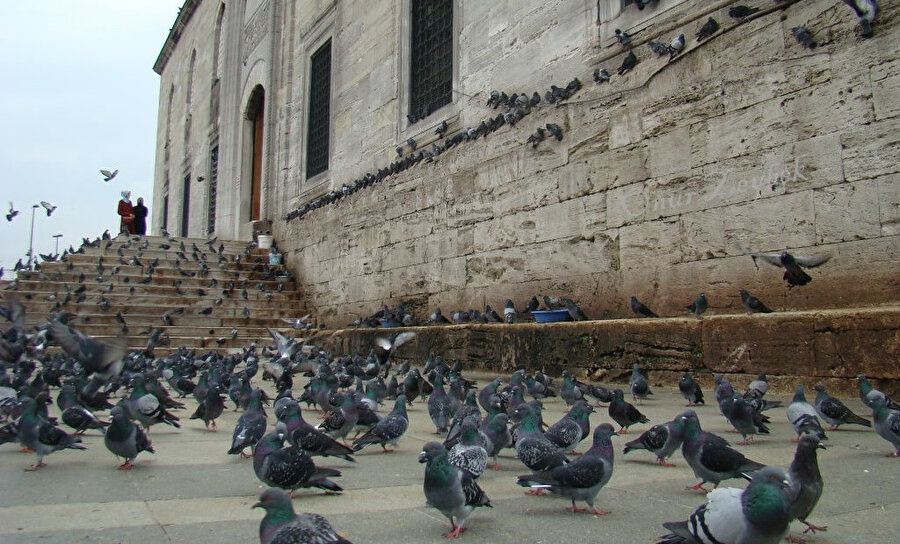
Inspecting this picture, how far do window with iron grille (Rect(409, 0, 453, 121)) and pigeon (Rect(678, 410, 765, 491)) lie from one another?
37.5 feet

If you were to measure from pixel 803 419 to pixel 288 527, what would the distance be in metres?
3.74

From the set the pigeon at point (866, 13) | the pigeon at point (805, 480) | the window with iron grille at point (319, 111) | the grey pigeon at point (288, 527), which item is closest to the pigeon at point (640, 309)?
the pigeon at point (866, 13)

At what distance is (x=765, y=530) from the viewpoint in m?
2.29

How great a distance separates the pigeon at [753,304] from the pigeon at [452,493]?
5127 millimetres

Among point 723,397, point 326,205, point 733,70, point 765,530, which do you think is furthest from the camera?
point 326,205

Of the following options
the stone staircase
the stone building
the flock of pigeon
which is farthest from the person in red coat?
the flock of pigeon

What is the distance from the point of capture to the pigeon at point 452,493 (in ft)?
9.84

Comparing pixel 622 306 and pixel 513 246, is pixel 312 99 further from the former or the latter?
pixel 622 306

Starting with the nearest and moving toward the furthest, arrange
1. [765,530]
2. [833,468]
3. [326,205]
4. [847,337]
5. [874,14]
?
1. [765,530]
2. [833,468]
3. [847,337]
4. [874,14]
5. [326,205]

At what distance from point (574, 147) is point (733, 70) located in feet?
8.79

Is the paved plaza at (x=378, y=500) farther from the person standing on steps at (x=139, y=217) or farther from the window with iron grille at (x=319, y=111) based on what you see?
the person standing on steps at (x=139, y=217)

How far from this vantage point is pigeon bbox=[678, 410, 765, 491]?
3.45 metres

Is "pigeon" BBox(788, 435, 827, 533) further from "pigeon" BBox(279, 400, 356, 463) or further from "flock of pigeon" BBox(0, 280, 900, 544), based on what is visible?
"pigeon" BBox(279, 400, 356, 463)

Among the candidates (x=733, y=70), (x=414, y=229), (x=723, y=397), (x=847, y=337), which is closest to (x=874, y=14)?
(x=733, y=70)
